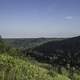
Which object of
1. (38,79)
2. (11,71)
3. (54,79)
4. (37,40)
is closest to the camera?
(11,71)

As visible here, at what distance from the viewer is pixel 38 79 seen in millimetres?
10531

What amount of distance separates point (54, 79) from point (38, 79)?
1.21 m

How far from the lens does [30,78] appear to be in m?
10.3

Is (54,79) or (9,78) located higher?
(9,78)

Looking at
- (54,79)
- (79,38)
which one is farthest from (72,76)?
(79,38)

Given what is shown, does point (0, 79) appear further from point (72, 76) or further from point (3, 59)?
point (72, 76)

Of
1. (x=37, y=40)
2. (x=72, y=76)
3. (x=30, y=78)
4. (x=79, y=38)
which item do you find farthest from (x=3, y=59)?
(x=37, y=40)

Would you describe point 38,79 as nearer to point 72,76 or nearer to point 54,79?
point 54,79

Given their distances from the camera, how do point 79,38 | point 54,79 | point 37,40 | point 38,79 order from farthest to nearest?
point 37,40 < point 79,38 < point 54,79 < point 38,79

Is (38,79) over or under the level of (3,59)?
under

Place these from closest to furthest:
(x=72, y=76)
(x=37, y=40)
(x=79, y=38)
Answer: (x=72, y=76), (x=79, y=38), (x=37, y=40)

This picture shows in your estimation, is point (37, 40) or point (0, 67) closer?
point (0, 67)

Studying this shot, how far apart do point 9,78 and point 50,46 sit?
120 m

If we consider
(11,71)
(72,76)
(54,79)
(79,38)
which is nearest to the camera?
(11,71)
